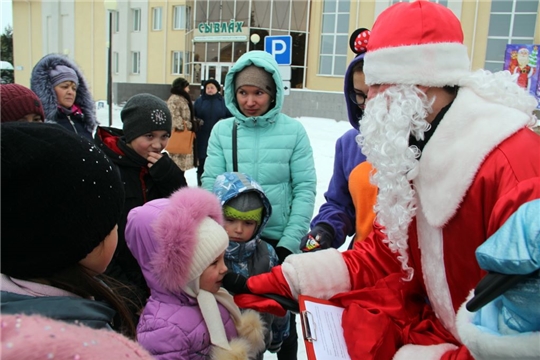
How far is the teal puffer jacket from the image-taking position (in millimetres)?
2686

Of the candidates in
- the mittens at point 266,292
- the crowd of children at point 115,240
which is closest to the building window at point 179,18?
the crowd of children at point 115,240

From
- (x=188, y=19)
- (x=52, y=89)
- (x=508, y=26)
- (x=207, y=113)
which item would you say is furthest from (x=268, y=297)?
(x=188, y=19)

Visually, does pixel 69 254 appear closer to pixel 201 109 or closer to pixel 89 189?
pixel 89 189

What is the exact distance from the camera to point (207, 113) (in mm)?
7344

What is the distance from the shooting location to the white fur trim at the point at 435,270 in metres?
1.32

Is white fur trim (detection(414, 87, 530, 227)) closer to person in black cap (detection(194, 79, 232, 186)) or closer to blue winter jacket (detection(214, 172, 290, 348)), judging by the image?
blue winter jacket (detection(214, 172, 290, 348))

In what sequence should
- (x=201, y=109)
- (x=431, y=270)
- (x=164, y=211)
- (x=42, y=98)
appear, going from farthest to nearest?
(x=201, y=109)
(x=42, y=98)
(x=164, y=211)
(x=431, y=270)

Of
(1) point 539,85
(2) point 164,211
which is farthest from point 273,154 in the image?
(1) point 539,85

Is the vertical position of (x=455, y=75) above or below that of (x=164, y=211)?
above

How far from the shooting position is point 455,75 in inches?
54.6

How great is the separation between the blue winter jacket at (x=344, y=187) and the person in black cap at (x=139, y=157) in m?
0.90

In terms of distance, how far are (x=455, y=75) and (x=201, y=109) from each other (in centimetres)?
629

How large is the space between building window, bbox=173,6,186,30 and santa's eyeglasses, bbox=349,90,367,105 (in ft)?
86.7

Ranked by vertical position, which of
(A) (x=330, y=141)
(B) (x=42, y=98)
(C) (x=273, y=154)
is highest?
(B) (x=42, y=98)
